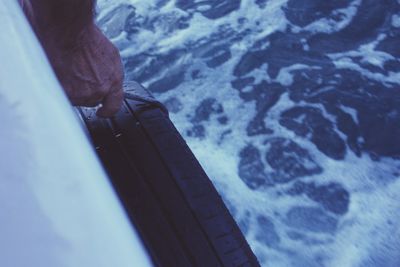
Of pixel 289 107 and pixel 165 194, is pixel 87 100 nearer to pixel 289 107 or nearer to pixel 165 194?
pixel 165 194

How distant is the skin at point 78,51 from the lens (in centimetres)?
129

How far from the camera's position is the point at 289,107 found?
121 inches

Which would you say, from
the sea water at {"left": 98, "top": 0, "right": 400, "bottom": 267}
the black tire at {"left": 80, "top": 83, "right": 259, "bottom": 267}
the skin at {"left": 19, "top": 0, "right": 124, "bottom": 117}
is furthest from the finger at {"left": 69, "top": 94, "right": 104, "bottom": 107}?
the sea water at {"left": 98, "top": 0, "right": 400, "bottom": 267}

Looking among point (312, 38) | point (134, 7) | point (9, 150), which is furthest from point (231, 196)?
point (134, 7)

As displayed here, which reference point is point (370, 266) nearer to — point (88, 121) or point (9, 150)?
point (88, 121)

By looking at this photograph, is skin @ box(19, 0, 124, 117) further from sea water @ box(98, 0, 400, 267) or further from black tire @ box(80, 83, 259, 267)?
sea water @ box(98, 0, 400, 267)

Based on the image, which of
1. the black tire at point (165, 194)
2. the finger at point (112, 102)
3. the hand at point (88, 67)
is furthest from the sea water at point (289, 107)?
the hand at point (88, 67)

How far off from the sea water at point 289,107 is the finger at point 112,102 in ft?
3.73

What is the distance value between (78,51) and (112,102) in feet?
0.82

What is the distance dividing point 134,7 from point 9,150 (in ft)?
13.8

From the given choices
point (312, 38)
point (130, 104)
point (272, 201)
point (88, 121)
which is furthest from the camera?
point (312, 38)

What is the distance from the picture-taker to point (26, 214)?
0.50 m

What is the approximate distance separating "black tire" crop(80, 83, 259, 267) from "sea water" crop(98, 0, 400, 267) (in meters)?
0.83

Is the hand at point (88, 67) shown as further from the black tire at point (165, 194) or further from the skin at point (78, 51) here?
the black tire at point (165, 194)
